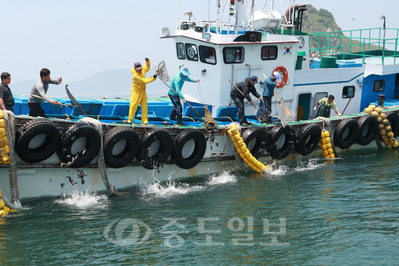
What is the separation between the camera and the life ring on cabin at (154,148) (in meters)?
10.1

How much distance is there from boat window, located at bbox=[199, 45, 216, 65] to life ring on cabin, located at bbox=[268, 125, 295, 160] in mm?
2209

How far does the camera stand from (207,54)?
1218cm

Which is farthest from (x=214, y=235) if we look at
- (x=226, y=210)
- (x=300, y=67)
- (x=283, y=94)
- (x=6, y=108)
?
(x=300, y=67)

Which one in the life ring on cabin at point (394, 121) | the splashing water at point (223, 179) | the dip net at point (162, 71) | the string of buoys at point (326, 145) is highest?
the dip net at point (162, 71)

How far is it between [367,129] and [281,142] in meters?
3.11

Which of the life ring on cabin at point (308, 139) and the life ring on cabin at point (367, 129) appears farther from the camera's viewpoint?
the life ring on cabin at point (367, 129)

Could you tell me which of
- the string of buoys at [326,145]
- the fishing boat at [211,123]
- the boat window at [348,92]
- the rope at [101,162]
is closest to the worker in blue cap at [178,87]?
the fishing boat at [211,123]

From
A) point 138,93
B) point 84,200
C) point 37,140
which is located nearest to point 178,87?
point 138,93

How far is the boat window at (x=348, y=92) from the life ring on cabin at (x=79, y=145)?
7741 mm

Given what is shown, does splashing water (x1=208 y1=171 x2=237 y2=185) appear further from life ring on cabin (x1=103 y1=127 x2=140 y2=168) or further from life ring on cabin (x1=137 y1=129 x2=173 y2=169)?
life ring on cabin (x1=103 y1=127 x2=140 y2=168)

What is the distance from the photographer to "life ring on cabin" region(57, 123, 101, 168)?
917 centimetres

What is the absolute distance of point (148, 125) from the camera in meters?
10.3

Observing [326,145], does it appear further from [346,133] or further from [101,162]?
[101,162]

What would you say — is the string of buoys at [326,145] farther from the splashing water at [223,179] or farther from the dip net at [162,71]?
the dip net at [162,71]
